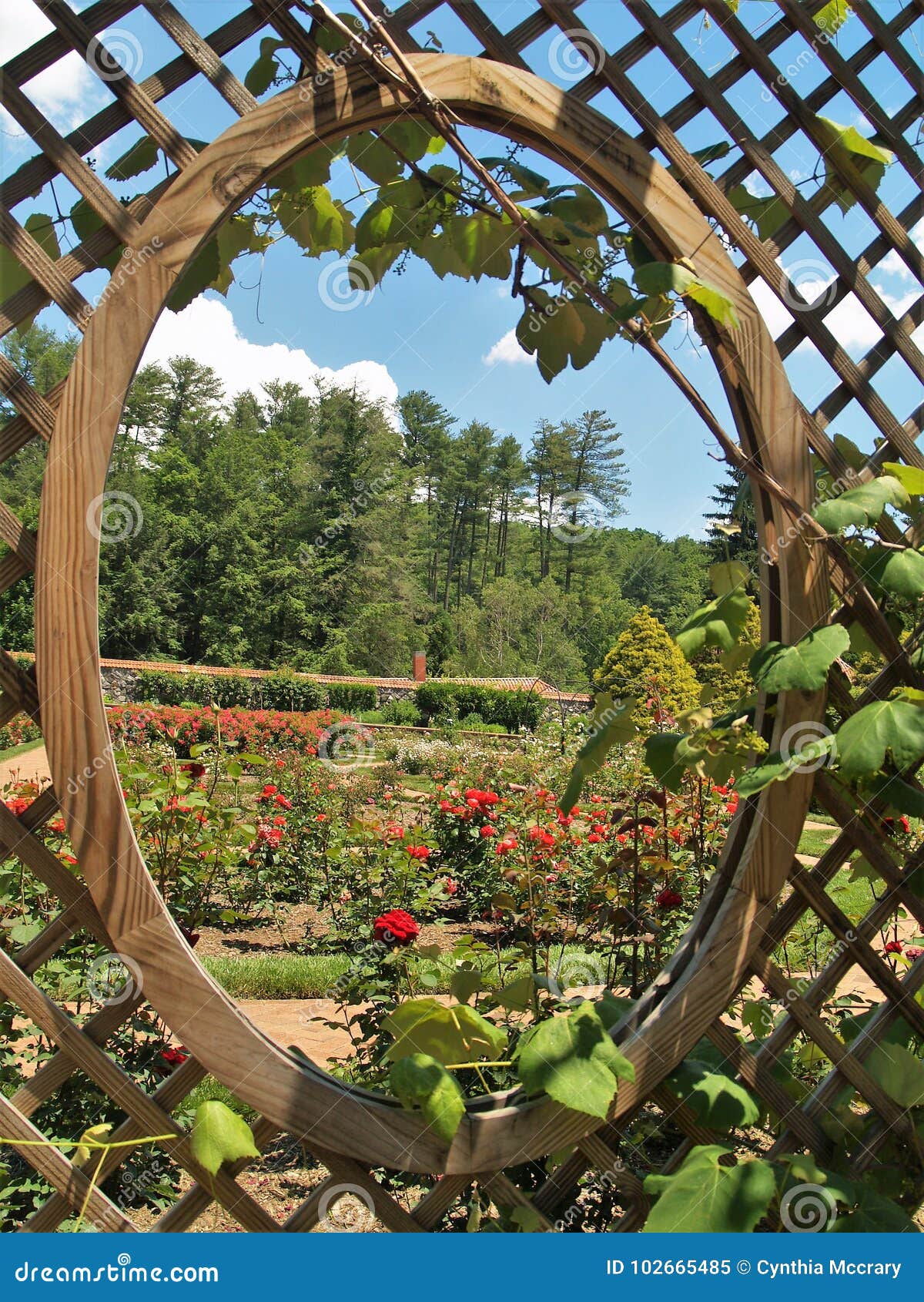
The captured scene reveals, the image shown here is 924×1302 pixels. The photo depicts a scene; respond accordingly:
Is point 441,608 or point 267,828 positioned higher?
point 441,608

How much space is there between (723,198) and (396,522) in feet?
99.0

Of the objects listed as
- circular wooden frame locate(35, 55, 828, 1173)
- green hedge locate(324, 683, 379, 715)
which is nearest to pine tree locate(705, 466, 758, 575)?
circular wooden frame locate(35, 55, 828, 1173)

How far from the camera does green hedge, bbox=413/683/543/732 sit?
66.6 ft

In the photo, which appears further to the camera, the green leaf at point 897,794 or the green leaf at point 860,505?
the green leaf at point 897,794

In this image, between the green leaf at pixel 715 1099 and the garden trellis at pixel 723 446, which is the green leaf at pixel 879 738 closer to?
the garden trellis at pixel 723 446

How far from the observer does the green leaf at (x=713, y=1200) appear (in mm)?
1223

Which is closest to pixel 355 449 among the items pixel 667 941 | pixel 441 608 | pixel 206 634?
pixel 441 608

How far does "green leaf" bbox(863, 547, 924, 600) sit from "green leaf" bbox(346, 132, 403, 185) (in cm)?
104

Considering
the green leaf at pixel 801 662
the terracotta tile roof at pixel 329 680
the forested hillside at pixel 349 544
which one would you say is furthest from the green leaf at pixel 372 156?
the forested hillside at pixel 349 544

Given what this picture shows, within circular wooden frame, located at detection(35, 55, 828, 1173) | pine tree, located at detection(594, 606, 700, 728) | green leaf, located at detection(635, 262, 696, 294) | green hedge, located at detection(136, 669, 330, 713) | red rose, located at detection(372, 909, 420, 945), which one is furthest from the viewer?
green hedge, located at detection(136, 669, 330, 713)

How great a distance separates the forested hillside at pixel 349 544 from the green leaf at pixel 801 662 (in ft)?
74.6

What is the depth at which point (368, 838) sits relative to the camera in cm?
386

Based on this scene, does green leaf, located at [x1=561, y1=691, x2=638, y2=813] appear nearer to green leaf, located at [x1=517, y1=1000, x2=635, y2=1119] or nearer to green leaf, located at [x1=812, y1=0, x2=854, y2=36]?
green leaf, located at [x1=517, y1=1000, x2=635, y2=1119]

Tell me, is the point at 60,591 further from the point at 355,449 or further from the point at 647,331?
the point at 355,449
